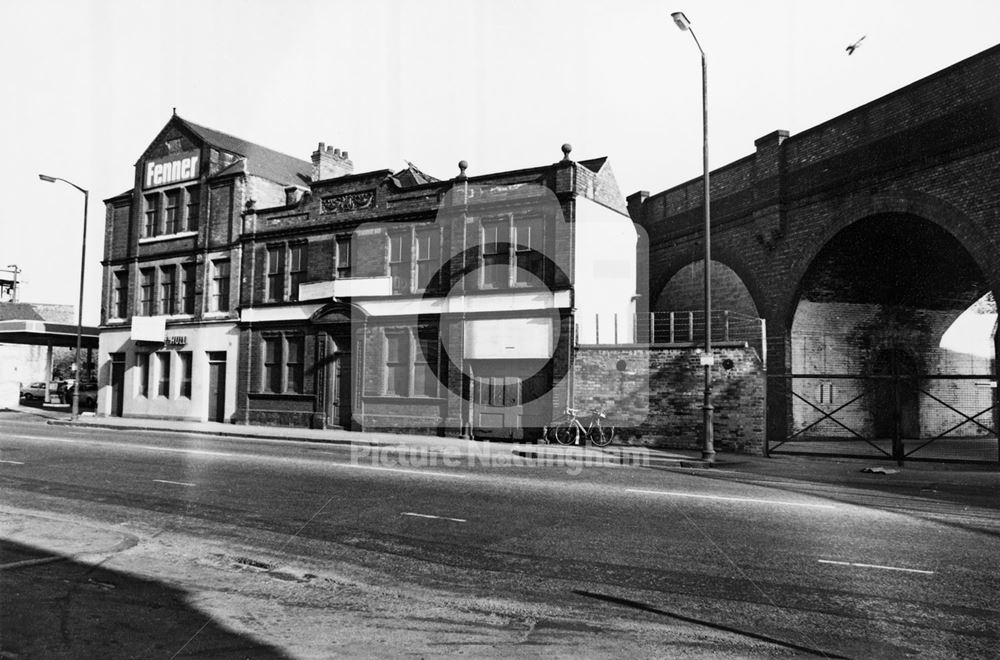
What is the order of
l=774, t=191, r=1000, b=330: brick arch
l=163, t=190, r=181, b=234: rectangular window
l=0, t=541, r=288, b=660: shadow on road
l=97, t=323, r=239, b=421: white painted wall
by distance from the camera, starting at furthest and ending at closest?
l=163, t=190, r=181, b=234: rectangular window → l=97, t=323, r=239, b=421: white painted wall → l=774, t=191, r=1000, b=330: brick arch → l=0, t=541, r=288, b=660: shadow on road

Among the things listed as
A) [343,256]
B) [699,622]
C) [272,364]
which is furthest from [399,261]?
[699,622]

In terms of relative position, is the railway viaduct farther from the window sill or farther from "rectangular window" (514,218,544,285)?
the window sill

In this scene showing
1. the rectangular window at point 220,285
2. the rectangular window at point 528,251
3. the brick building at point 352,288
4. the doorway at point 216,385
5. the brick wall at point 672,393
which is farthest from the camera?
the rectangular window at point 220,285

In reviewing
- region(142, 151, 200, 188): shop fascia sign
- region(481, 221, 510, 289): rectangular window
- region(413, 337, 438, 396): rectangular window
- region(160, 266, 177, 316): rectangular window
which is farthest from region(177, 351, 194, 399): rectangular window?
region(481, 221, 510, 289): rectangular window

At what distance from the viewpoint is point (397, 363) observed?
24125 mm

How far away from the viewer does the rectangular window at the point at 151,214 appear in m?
31.6

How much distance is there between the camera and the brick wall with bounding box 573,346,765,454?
18.7m

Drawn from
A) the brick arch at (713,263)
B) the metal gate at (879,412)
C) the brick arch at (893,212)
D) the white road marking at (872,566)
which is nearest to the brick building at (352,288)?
the brick arch at (713,263)

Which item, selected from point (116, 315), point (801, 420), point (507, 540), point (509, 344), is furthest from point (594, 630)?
point (116, 315)

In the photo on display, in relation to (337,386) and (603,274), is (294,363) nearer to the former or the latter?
(337,386)

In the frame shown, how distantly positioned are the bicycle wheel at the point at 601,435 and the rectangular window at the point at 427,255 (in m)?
7.41

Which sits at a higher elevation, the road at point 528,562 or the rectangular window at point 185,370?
the rectangular window at point 185,370

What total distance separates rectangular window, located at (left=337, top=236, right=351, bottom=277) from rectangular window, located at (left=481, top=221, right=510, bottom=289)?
555 centimetres

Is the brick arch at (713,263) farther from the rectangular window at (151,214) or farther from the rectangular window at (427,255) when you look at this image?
the rectangular window at (151,214)
